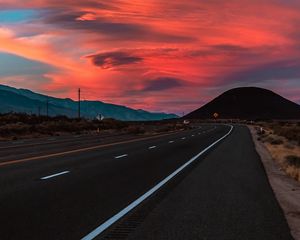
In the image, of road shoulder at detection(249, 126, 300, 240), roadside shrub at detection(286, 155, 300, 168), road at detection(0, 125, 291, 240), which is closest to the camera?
road at detection(0, 125, 291, 240)

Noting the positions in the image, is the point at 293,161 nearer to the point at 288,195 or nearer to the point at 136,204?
the point at 288,195

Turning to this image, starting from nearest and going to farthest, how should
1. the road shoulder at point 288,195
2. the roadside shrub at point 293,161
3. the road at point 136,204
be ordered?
the road at point 136,204
the road shoulder at point 288,195
the roadside shrub at point 293,161

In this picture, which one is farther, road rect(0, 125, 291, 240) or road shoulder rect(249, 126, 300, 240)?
road shoulder rect(249, 126, 300, 240)

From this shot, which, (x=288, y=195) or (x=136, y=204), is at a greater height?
(x=136, y=204)

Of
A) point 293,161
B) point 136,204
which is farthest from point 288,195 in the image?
point 293,161

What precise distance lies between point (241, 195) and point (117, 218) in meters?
3.73

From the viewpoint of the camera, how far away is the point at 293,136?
52.2 m

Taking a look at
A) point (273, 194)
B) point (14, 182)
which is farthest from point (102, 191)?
point (273, 194)

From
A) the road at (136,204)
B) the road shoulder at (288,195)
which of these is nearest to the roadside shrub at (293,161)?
the road shoulder at (288,195)

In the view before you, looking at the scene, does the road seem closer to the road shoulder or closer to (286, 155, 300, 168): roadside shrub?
the road shoulder


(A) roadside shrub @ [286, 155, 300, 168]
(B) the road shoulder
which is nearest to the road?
(B) the road shoulder

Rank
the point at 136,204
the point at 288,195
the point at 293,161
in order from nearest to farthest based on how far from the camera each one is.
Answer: the point at 136,204 < the point at 288,195 < the point at 293,161

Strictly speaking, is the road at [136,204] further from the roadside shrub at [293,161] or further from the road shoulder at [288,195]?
the roadside shrub at [293,161]

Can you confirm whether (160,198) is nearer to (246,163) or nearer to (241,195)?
(241,195)
